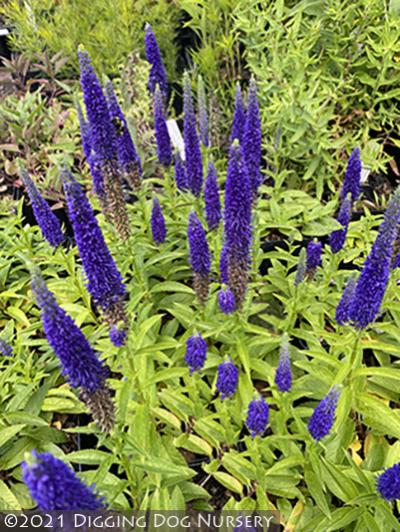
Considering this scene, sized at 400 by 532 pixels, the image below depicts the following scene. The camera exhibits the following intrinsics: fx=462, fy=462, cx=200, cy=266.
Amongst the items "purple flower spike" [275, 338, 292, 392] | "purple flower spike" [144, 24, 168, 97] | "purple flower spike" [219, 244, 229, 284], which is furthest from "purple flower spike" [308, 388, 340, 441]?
"purple flower spike" [144, 24, 168, 97]

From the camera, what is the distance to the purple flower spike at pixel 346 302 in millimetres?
2726

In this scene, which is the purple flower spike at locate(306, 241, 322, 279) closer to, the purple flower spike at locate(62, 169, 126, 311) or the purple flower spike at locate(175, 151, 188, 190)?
the purple flower spike at locate(175, 151, 188, 190)

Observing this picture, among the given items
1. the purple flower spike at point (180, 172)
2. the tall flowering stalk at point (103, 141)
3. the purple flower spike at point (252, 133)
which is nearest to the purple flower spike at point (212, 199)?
the purple flower spike at point (252, 133)

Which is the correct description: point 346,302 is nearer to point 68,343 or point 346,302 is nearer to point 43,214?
point 68,343

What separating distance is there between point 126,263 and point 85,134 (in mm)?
967

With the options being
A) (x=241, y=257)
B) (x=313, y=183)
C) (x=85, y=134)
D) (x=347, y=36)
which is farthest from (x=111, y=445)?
(x=347, y=36)

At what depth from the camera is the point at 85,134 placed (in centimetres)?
330

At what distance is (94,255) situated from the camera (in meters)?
2.16

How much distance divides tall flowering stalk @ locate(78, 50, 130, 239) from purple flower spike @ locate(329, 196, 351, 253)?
1.49 metres

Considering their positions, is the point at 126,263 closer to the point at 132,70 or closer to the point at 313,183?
the point at 313,183

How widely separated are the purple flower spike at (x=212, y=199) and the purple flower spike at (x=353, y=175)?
989 mm

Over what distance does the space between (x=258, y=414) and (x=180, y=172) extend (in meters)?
2.27

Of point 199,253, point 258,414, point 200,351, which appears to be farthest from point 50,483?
point 199,253

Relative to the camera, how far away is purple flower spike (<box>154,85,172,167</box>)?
349cm
